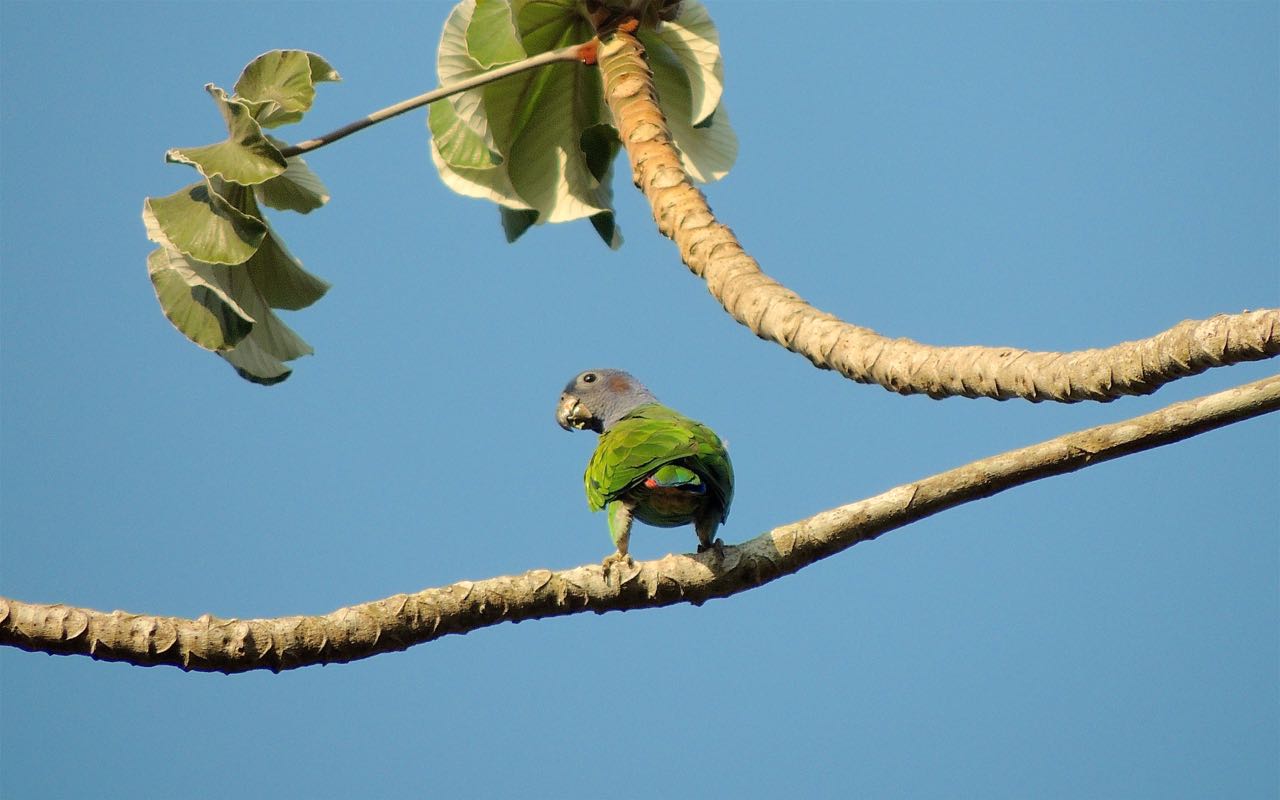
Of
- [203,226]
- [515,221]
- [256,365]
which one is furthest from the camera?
[515,221]

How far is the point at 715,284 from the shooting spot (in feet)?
17.2

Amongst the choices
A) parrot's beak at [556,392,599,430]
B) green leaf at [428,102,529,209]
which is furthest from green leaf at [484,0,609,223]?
parrot's beak at [556,392,599,430]

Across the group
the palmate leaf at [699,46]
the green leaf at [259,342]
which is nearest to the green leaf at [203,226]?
the green leaf at [259,342]

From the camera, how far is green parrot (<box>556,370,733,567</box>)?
5.26 metres

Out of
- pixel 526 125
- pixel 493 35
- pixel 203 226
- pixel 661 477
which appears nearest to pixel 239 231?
pixel 203 226

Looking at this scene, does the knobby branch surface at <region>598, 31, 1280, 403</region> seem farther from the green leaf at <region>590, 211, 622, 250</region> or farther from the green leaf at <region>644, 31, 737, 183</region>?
the green leaf at <region>590, 211, 622, 250</region>

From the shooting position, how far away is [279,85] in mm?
5969

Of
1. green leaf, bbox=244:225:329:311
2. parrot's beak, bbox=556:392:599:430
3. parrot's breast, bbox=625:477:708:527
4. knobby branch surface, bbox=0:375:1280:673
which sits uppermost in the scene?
green leaf, bbox=244:225:329:311

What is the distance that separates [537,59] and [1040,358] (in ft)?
11.4

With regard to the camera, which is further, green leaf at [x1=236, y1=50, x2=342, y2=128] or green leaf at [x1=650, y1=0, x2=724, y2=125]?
green leaf at [x1=650, y1=0, x2=724, y2=125]

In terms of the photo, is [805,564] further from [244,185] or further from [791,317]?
[244,185]

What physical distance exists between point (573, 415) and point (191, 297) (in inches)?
93.1

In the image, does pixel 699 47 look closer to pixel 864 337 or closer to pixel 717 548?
pixel 864 337

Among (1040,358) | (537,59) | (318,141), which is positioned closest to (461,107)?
(537,59)
